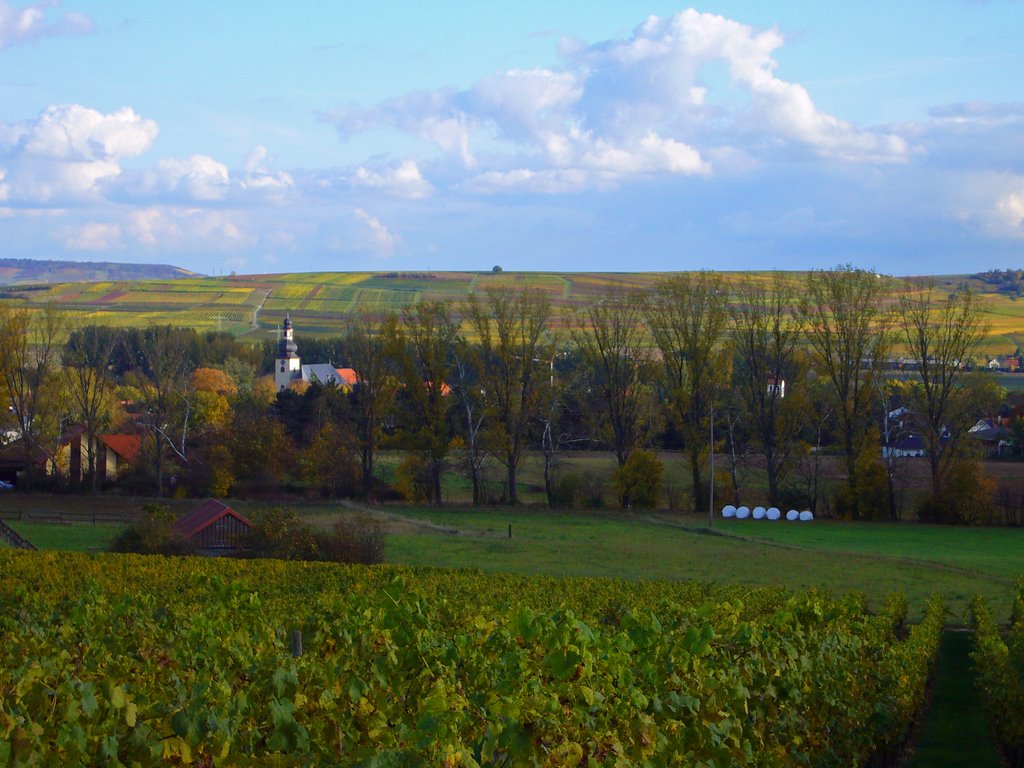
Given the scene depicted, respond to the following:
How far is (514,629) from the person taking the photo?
8195 millimetres

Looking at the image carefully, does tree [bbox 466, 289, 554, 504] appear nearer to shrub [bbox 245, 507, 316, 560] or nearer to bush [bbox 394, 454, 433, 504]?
bush [bbox 394, 454, 433, 504]

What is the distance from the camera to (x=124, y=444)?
56.2m

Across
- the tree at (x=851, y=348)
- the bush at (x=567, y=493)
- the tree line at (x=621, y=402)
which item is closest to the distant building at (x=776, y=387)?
the tree line at (x=621, y=402)

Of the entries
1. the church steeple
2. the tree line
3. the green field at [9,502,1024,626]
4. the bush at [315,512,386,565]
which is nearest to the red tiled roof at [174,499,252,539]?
the green field at [9,502,1024,626]

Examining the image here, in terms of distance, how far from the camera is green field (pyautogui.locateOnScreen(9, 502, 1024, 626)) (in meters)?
31.5

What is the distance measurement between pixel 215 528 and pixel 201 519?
21.4 inches

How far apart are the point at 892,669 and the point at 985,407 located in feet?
134

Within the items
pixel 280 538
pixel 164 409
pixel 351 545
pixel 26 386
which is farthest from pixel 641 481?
pixel 26 386

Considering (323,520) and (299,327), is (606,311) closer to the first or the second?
(323,520)

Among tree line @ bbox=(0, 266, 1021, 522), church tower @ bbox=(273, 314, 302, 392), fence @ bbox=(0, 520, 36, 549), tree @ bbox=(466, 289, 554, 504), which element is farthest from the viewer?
church tower @ bbox=(273, 314, 302, 392)

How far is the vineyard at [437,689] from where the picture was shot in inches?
198

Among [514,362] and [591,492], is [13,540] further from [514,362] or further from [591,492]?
[591,492]

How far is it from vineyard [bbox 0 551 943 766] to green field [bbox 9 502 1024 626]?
55.6ft

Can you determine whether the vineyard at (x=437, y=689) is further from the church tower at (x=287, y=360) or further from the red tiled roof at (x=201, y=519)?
the church tower at (x=287, y=360)
